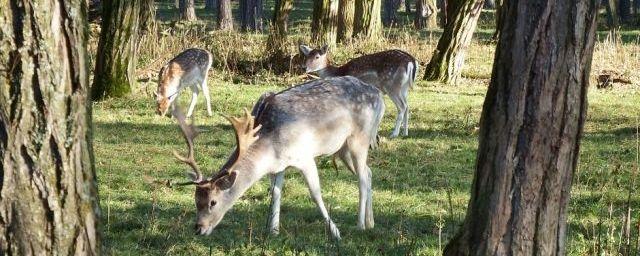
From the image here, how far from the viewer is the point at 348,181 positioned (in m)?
10.7

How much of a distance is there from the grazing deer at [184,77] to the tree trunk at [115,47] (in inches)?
36.6

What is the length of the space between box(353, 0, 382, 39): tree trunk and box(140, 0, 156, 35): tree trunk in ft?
16.9

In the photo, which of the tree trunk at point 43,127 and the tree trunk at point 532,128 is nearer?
the tree trunk at point 43,127

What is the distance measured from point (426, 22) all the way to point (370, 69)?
Result: 79.9 feet

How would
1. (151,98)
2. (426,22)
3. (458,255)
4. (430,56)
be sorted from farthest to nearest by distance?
1. (426,22)
2. (430,56)
3. (151,98)
4. (458,255)

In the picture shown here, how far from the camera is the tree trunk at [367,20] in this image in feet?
76.5

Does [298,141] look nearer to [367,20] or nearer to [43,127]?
[43,127]

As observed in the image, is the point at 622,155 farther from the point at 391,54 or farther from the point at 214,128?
the point at 214,128

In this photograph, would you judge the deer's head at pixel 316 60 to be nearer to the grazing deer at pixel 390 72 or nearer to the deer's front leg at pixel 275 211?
the grazing deer at pixel 390 72

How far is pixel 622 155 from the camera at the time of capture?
479 inches

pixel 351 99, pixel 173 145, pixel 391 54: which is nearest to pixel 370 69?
pixel 391 54

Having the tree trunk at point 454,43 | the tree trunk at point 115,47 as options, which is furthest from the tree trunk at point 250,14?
the tree trunk at point 115,47

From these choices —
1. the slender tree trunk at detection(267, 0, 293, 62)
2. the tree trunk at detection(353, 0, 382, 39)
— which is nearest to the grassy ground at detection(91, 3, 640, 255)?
the slender tree trunk at detection(267, 0, 293, 62)

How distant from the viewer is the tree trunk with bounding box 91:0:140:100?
1628cm
